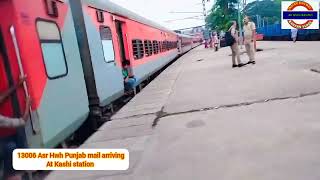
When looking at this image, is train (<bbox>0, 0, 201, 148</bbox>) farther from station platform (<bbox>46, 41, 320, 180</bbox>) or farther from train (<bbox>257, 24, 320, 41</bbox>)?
train (<bbox>257, 24, 320, 41</bbox>)

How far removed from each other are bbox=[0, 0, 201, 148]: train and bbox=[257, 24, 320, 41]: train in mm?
28359

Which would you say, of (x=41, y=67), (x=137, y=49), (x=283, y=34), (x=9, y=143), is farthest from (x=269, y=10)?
(x=9, y=143)

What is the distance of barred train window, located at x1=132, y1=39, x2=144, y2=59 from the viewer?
12.4 metres

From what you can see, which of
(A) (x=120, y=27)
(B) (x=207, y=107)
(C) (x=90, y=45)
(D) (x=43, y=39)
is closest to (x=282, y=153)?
(B) (x=207, y=107)

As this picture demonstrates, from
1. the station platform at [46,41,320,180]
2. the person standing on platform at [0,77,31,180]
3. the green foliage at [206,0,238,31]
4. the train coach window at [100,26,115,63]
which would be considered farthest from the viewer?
the green foliage at [206,0,238,31]

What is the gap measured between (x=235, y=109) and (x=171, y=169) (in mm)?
2889

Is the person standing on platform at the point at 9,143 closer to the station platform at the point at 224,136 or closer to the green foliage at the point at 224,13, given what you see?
the station platform at the point at 224,136

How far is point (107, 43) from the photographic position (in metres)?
8.89

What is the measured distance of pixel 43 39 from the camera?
205 inches

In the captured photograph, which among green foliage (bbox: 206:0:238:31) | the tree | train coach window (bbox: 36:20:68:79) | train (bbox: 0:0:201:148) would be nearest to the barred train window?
train (bbox: 0:0:201:148)

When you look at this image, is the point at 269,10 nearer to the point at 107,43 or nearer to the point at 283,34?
the point at 283,34

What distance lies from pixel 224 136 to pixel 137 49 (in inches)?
338

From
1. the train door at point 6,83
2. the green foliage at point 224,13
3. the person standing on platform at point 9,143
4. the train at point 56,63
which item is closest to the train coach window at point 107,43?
the train at point 56,63

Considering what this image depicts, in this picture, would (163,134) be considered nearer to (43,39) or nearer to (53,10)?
(43,39)
